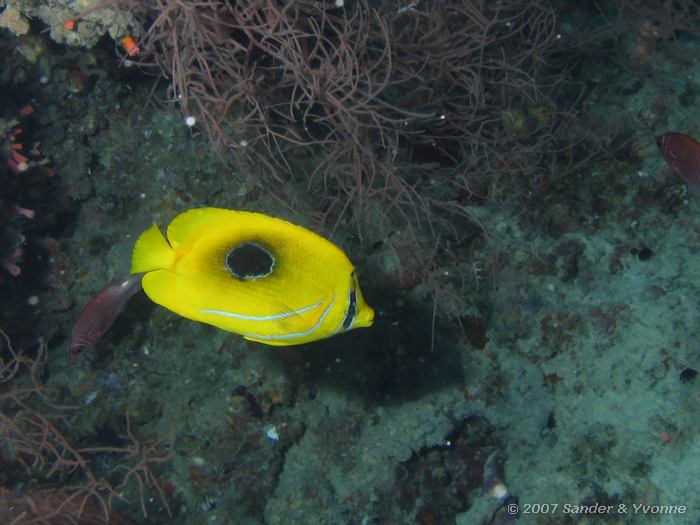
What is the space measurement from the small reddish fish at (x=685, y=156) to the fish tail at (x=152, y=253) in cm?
365

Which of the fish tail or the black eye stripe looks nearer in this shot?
the fish tail

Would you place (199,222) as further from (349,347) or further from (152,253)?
(349,347)

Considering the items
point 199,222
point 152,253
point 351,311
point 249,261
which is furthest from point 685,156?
point 152,253

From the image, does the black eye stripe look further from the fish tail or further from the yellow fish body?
the fish tail

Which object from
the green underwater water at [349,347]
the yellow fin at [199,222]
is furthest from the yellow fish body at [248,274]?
the green underwater water at [349,347]

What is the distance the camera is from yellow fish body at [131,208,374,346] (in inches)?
85.9

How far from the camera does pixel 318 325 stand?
227 centimetres

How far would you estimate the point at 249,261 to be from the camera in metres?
2.27

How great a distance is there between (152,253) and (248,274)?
1.47 ft

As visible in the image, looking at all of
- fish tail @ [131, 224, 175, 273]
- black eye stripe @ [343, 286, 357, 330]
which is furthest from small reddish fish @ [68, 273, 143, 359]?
black eye stripe @ [343, 286, 357, 330]

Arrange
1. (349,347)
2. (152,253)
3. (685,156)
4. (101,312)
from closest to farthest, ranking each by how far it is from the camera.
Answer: (152,253) < (685,156) < (101,312) < (349,347)

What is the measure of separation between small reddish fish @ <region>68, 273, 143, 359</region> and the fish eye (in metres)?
2.06

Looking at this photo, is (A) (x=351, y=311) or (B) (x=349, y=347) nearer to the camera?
(A) (x=351, y=311)

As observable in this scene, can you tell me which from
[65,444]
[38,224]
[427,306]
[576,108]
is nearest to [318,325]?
[427,306]
